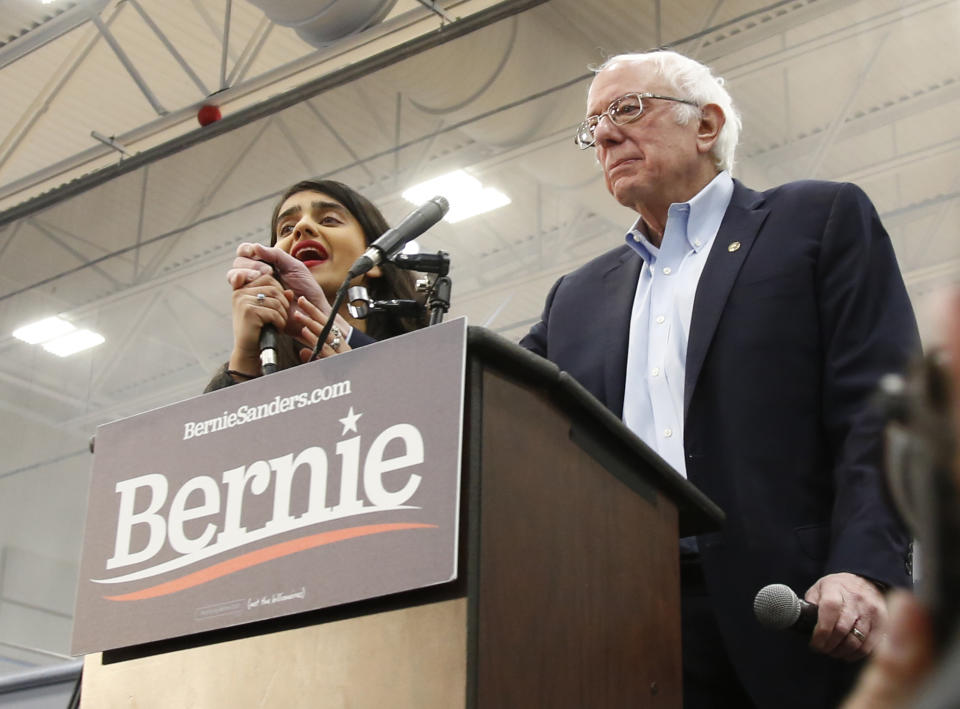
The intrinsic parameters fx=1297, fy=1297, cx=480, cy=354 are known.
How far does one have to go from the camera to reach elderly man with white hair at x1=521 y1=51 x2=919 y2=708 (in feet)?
4.68

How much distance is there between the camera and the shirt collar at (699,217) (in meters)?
1.83

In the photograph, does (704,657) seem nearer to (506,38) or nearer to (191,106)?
(506,38)

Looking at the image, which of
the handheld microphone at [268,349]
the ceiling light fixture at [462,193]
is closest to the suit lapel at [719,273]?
the handheld microphone at [268,349]

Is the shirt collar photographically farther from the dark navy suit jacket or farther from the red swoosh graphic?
the red swoosh graphic

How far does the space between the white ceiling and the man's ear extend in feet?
13.2

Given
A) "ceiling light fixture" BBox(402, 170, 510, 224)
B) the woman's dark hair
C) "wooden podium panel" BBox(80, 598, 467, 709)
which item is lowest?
"wooden podium panel" BBox(80, 598, 467, 709)

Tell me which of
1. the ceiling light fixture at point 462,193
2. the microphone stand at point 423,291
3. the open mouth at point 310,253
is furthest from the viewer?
the ceiling light fixture at point 462,193

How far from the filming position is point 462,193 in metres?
7.77

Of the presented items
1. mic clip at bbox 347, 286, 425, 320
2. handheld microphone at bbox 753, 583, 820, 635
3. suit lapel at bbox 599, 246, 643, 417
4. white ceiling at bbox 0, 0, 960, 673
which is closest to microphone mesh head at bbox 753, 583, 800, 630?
handheld microphone at bbox 753, 583, 820, 635

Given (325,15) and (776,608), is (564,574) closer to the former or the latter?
(776,608)

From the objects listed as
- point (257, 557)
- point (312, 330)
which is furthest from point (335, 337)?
point (257, 557)

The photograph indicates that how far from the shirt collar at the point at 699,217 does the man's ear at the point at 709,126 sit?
117 millimetres

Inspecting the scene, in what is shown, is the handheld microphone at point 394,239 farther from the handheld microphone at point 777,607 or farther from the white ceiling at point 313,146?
the white ceiling at point 313,146

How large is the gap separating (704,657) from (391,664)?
0.58 meters
